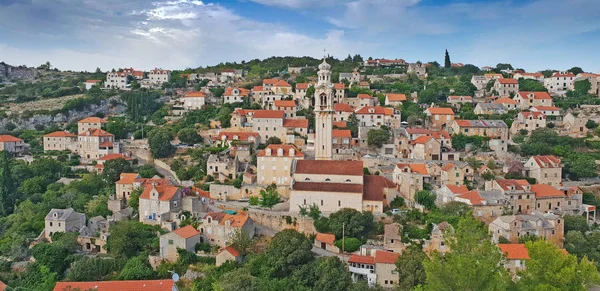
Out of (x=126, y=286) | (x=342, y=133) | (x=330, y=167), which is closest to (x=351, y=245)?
(x=330, y=167)

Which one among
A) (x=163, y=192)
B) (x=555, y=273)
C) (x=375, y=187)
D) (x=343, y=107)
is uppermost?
(x=343, y=107)

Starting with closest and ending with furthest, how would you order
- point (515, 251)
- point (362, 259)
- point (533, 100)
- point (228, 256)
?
1. point (515, 251)
2. point (362, 259)
3. point (228, 256)
4. point (533, 100)

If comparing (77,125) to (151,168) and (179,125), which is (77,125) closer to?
(179,125)

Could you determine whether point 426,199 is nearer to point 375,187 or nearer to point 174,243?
point 375,187

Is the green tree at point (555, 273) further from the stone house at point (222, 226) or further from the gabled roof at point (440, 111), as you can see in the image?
the gabled roof at point (440, 111)

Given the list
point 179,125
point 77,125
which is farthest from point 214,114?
point 77,125

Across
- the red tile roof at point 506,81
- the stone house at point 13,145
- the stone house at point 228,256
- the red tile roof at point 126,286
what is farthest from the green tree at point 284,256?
the red tile roof at point 506,81

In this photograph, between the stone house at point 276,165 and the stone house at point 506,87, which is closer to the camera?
the stone house at point 276,165
